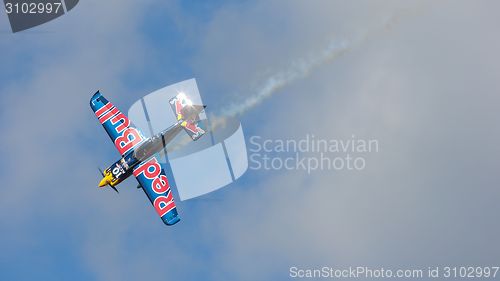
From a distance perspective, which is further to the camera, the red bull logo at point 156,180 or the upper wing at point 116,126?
the upper wing at point 116,126

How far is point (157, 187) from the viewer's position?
3329 inches

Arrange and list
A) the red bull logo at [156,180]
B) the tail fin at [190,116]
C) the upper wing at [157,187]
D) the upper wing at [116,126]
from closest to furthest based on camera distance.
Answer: the tail fin at [190,116], the upper wing at [157,187], the red bull logo at [156,180], the upper wing at [116,126]

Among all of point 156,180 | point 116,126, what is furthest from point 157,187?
point 116,126

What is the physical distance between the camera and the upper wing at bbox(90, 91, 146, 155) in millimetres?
86312

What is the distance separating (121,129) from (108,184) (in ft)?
22.0

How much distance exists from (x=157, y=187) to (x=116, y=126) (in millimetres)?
8783

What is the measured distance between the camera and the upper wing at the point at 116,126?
86312 millimetres

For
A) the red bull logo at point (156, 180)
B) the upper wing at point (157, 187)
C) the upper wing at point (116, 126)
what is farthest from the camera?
the upper wing at point (116, 126)

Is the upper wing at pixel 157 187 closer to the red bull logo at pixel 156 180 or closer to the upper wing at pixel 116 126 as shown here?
the red bull logo at pixel 156 180

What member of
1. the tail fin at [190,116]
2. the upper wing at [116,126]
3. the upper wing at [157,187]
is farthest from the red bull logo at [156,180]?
the tail fin at [190,116]

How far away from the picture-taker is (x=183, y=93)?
84.2 meters

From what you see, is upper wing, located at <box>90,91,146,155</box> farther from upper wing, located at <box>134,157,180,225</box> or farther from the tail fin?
the tail fin

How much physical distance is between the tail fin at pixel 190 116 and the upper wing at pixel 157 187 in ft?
18.9

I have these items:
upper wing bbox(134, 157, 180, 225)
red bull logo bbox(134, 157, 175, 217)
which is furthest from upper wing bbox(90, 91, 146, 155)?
upper wing bbox(134, 157, 180, 225)
